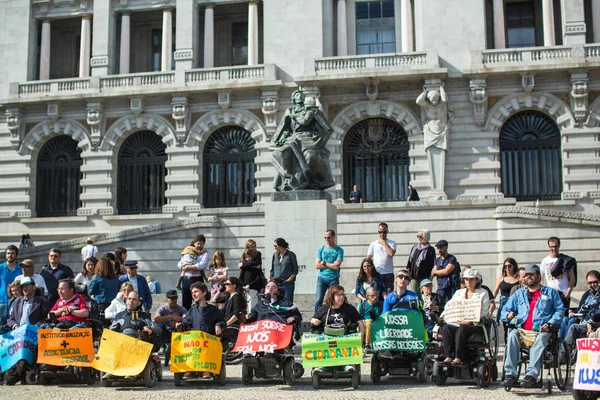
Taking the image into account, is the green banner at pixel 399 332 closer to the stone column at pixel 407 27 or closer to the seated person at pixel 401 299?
the seated person at pixel 401 299

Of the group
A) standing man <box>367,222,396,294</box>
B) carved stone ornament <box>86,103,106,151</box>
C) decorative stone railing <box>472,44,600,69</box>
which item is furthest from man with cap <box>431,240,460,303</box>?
carved stone ornament <box>86,103,106,151</box>

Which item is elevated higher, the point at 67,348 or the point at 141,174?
the point at 141,174

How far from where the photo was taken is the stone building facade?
3091cm

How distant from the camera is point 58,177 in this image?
118 ft

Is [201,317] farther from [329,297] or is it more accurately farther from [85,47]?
[85,47]

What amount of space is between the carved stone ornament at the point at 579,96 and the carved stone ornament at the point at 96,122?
66.0ft

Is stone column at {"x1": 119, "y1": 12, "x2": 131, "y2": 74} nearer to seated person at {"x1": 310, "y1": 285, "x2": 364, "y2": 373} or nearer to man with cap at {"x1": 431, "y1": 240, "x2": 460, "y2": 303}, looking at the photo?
man with cap at {"x1": 431, "y1": 240, "x2": 460, "y2": 303}

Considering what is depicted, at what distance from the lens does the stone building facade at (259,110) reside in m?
30.9

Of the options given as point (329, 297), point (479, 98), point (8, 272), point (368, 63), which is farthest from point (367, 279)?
point (368, 63)

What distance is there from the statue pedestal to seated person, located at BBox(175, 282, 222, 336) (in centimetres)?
589

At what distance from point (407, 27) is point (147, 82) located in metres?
11.6

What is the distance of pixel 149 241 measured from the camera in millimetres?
28312

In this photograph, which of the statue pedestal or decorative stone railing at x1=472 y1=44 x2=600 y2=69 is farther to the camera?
decorative stone railing at x1=472 y1=44 x2=600 y2=69

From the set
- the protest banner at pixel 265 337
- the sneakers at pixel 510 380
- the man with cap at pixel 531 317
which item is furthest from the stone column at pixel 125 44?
the sneakers at pixel 510 380
